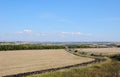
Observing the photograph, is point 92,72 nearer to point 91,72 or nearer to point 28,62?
point 91,72

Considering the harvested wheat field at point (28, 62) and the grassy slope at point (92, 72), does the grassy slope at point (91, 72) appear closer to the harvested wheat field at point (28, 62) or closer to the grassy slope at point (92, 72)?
the grassy slope at point (92, 72)

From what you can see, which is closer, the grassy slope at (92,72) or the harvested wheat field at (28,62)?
the grassy slope at (92,72)

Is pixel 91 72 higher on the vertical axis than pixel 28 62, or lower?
lower

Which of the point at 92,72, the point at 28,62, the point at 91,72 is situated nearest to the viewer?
the point at 91,72

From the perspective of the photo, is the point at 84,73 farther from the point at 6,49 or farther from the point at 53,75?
the point at 6,49

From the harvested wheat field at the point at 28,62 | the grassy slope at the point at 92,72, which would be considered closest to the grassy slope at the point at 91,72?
the grassy slope at the point at 92,72

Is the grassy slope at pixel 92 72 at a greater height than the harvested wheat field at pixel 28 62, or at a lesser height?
lesser

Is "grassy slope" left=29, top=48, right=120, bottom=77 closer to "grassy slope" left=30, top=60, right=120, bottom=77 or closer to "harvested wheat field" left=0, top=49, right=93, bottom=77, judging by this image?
"grassy slope" left=30, top=60, right=120, bottom=77

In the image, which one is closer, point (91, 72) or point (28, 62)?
point (91, 72)

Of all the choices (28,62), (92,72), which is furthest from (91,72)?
(28,62)

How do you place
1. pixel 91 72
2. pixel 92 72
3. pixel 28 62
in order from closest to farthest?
pixel 91 72
pixel 92 72
pixel 28 62

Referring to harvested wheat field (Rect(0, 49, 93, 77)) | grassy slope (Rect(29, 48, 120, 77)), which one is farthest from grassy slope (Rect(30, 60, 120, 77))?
harvested wheat field (Rect(0, 49, 93, 77))

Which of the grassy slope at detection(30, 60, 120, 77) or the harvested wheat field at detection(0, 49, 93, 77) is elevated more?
the harvested wheat field at detection(0, 49, 93, 77)

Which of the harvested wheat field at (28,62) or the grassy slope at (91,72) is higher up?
the harvested wheat field at (28,62)
